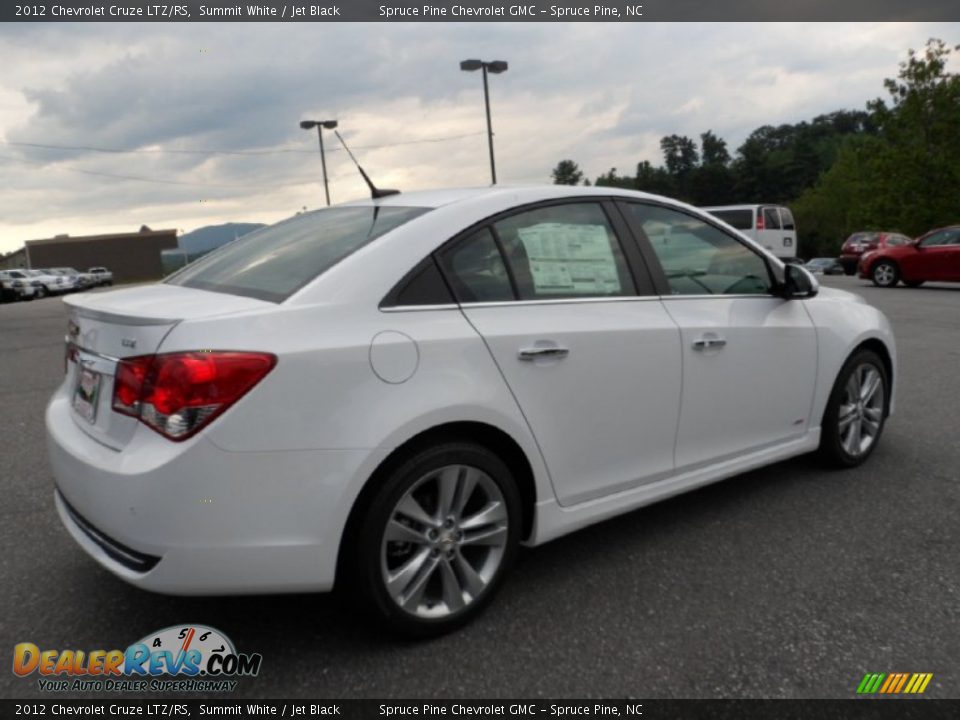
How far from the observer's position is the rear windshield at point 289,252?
2.70 metres

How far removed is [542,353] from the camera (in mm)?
2824

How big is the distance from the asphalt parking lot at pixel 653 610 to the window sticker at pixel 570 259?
1.14 metres

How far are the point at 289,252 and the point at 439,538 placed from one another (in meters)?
1.25

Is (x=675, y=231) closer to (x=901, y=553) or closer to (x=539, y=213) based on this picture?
A: (x=539, y=213)

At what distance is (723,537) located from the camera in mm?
3463

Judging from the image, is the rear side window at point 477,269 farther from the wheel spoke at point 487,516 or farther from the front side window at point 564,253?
the wheel spoke at point 487,516

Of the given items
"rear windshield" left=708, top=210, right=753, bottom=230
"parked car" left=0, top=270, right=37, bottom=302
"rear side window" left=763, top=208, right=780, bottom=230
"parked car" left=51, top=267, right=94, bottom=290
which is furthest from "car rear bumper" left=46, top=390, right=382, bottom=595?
"parked car" left=51, top=267, right=94, bottom=290

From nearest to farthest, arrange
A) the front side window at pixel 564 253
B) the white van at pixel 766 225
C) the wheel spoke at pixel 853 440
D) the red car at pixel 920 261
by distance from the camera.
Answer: the front side window at pixel 564 253 < the wheel spoke at pixel 853 440 < the red car at pixel 920 261 < the white van at pixel 766 225

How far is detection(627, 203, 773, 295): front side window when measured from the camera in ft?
11.3

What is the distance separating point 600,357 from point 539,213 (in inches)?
24.7

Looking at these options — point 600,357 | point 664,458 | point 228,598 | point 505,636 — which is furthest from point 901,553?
point 228,598
